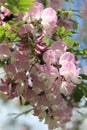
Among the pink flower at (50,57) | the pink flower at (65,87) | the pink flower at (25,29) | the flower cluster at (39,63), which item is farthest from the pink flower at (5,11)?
the pink flower at (65,87)

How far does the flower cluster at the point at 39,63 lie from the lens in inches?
56.4

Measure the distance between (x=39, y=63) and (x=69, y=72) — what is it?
0.35 feet

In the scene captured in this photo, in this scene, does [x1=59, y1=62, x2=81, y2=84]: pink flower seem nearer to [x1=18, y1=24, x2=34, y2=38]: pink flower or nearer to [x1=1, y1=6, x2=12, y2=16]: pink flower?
[x1=18, y1=24, x2=34, y2=38]: pink flower

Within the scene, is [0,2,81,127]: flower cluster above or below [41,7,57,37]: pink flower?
below

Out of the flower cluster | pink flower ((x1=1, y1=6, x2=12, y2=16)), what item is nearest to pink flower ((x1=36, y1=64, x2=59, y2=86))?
the flower cluster

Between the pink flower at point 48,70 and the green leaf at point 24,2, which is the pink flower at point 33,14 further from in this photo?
the pink flower at point 48,70

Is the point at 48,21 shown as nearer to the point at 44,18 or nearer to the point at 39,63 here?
the point at 44,18

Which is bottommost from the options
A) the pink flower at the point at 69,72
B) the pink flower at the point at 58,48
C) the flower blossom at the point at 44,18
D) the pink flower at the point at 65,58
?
the pink flower at the point at 69,72

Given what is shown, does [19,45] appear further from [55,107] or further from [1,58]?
[55,107]

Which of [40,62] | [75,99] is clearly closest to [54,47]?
[40,62]

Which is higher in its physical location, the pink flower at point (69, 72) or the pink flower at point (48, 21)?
Result: the pink flower at point (48, 21)

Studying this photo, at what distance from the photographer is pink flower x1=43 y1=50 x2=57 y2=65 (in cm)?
141

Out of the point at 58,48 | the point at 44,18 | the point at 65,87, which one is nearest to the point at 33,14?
the point at 44,18

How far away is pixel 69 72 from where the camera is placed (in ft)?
4.73
